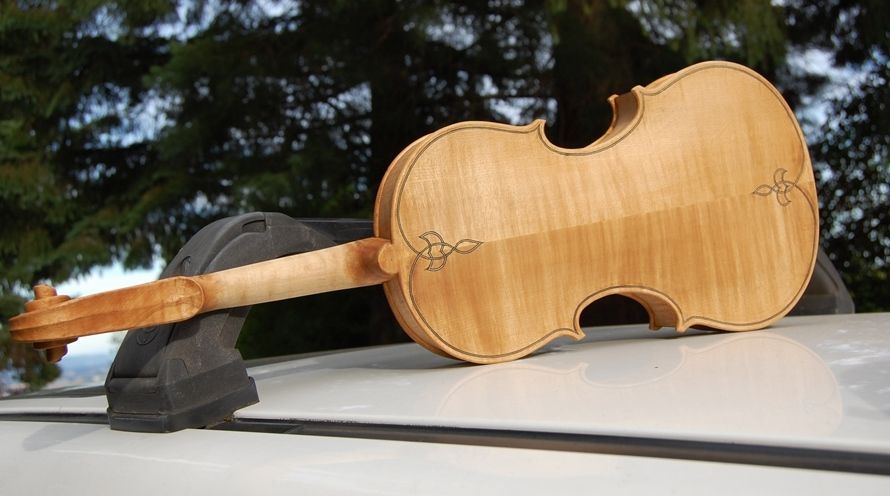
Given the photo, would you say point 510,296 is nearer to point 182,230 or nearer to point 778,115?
point 778,115

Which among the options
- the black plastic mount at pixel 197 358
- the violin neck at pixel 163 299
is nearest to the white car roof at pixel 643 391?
the black plastic mount at pixel 197 358

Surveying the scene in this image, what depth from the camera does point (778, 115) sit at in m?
1.57

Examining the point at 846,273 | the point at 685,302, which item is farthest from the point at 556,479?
the point at 846,273

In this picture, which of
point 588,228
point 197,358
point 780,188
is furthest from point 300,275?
point 780,188

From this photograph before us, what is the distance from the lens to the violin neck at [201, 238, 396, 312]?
42.3 inches

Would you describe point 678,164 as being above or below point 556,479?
above

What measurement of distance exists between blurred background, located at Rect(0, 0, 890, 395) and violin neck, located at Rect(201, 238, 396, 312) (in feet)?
8.26

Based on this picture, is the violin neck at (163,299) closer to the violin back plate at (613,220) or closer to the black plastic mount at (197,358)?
the black plastic mount at (197,358)

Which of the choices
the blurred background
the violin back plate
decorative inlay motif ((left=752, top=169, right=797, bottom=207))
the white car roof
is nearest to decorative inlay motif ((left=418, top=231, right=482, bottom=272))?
the violin back plate

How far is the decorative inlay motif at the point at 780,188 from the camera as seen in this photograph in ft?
4.96

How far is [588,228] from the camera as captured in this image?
136cm

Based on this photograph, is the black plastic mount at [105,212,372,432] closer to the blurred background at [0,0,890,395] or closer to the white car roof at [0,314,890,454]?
the white car roof at [0,314,890,454]

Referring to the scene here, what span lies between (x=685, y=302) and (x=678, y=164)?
10.0 inches

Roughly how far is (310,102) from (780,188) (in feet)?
10.5
